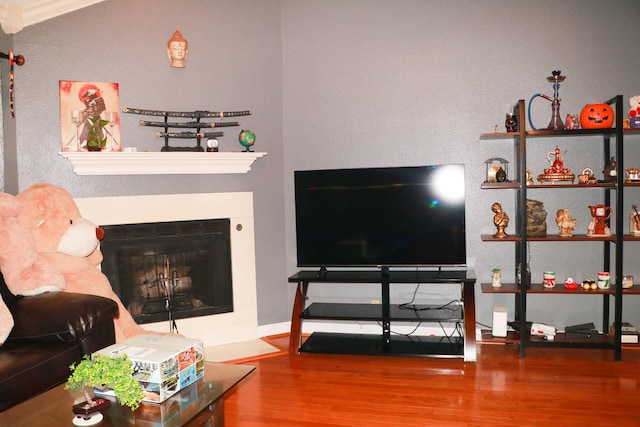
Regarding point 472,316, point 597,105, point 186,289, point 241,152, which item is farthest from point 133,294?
point 597,105

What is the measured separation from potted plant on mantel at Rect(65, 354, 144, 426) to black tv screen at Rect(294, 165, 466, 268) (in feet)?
7.20

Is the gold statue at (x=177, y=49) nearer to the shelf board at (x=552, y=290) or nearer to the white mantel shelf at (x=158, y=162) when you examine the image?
the white mantel shelf at (x=158, y=162)

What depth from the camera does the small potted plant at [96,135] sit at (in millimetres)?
3543

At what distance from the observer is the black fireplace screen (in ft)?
12.3

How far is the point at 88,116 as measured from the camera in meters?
3.62

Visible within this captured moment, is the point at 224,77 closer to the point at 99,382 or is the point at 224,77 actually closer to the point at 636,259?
the point at 99,382

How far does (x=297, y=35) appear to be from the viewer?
4.28 m

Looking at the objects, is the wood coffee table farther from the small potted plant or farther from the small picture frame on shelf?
the small picture frame on shelf

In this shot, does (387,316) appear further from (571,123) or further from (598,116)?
(598,116)

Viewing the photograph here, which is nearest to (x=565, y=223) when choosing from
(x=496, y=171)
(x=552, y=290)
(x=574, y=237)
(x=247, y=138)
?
(x=574, y=237)

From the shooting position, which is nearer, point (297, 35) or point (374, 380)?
point (374, 380)

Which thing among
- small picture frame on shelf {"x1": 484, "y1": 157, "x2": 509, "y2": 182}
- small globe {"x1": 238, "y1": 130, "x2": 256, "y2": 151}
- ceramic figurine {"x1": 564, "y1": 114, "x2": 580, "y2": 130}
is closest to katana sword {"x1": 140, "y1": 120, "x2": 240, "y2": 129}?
small globe {"x1": 238, "y1": 130, "x2": 256, "y2": 151}

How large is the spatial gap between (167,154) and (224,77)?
773 millimetres

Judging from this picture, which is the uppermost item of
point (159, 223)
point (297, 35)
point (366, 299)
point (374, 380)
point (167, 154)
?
point (297, 35)
